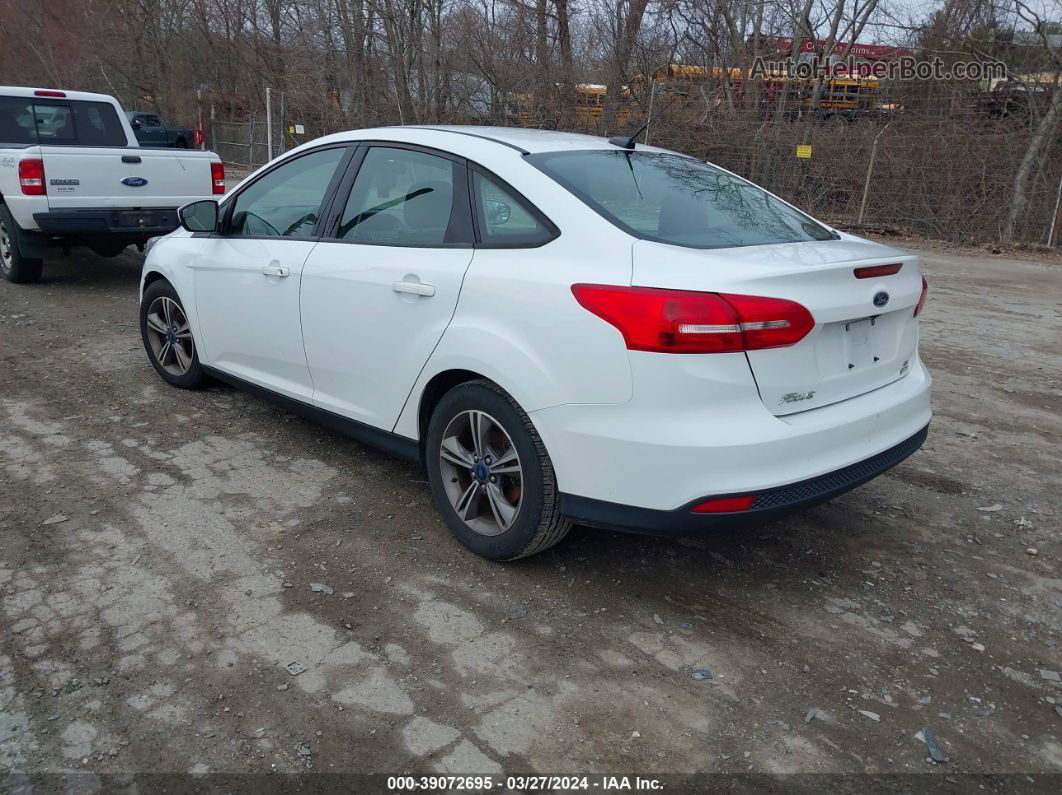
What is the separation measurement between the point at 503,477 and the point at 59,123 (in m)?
8.59

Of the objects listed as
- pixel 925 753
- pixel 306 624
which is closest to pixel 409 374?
pixel 306 624

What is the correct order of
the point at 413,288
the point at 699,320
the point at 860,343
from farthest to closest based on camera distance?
1. the point at 413,288
2. the point at 860,343
3. the point at 699,320

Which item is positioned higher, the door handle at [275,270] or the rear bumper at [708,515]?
the door handle at [275,270]

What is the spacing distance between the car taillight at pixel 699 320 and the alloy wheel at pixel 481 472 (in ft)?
2.32

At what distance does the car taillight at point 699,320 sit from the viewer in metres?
2.81

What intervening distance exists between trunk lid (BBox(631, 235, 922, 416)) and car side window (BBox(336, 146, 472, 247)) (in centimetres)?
93

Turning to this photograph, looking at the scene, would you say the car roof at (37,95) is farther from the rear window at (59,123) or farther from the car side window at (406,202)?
the car side window at (406,202)

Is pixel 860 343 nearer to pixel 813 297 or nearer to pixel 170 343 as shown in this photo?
pixel 813 297

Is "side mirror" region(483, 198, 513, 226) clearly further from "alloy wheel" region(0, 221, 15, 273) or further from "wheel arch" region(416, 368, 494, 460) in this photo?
"alloy wheel" region(0, 221, 15, 273)

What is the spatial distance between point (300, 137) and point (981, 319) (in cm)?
2252

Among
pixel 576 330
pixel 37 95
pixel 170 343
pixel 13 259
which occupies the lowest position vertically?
pixel 170 343

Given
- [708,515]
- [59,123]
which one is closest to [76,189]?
[59,123]

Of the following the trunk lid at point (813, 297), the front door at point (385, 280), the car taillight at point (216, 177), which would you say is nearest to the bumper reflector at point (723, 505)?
the trunk lid at point (813, 297)

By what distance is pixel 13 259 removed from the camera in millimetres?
8375
